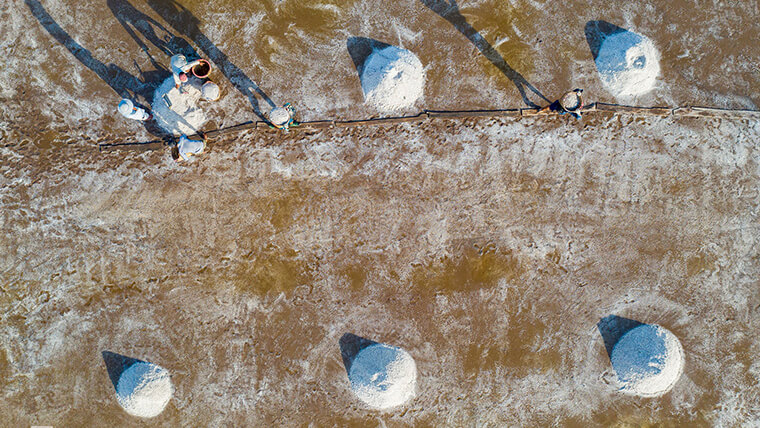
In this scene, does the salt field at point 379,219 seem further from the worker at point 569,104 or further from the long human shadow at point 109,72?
the worker at point 569,104

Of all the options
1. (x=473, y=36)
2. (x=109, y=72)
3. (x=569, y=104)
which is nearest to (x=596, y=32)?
(x=569, y=104)

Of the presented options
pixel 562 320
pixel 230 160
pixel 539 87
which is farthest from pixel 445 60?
pixel 562 320

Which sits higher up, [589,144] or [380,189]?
[589,144]

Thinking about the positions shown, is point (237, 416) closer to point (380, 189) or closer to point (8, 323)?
point (8, 323)

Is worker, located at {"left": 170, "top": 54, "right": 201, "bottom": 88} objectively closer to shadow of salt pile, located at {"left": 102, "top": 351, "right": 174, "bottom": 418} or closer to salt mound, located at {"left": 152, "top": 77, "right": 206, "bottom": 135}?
salt mound, located at {"left": 152, "top": 77, "right": 206, "bottom": 135}

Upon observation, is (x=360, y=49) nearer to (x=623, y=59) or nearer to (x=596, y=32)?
(x=596, y=32)

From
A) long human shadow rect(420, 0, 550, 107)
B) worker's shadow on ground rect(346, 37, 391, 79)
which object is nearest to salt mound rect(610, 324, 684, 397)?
long human shadow rect(420, 0, 550, 107)

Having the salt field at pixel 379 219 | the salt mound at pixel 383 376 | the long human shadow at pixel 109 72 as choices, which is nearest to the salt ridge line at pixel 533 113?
the salt field at pixel 379 219
